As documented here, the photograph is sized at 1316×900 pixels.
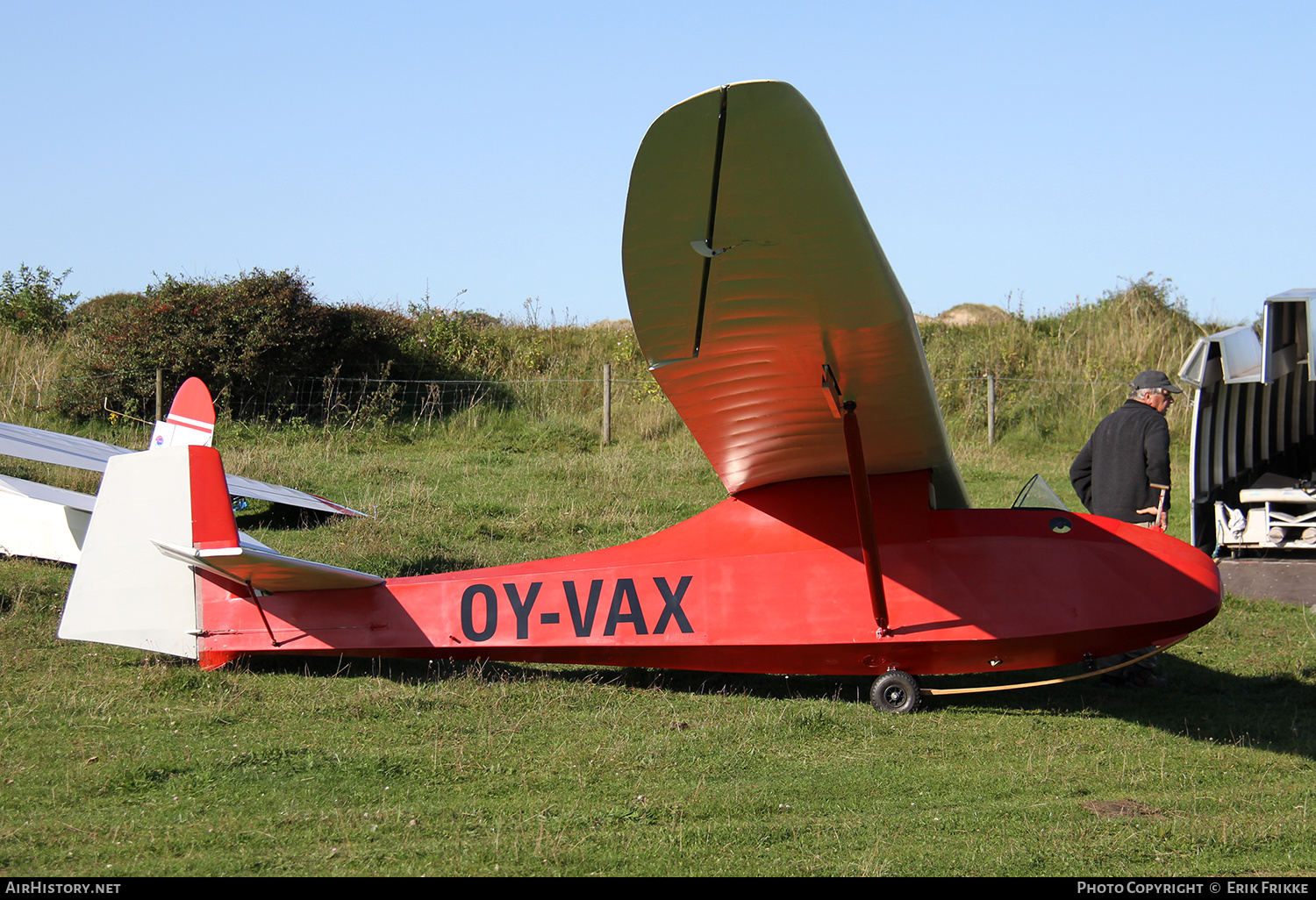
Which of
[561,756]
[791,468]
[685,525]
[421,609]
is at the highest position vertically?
[791,468]

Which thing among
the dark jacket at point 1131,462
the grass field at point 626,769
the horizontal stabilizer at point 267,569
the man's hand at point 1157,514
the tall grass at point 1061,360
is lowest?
the grass field at point 626,769

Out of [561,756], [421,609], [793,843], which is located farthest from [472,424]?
[793,843]

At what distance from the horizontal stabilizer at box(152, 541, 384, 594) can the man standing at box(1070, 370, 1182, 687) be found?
4.95 metres

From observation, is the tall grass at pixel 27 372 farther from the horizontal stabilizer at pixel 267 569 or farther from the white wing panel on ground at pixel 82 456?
the horizontal stabilizer at pixel 267 569

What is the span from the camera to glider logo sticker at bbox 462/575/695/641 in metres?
5.47

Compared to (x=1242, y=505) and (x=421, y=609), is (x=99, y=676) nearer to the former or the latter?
(x=421, y=609)

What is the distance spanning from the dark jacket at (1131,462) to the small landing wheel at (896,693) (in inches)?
87.7

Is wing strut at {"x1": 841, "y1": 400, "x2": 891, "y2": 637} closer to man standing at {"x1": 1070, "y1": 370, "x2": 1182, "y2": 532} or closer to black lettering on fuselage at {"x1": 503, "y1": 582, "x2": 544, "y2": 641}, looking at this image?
black lettering on fuselage at {"x1": 503, "y1": 582, "x2": 544, "y2": 641}

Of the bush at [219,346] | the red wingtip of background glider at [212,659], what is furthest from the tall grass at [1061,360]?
the red wingtip of background glider at [212,659]

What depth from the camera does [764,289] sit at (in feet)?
10.7

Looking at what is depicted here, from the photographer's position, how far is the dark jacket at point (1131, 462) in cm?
633

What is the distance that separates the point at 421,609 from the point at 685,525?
65.8 inches

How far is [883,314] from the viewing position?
3338 mm

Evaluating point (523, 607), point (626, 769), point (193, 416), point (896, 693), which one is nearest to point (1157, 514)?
point (896, 693)
